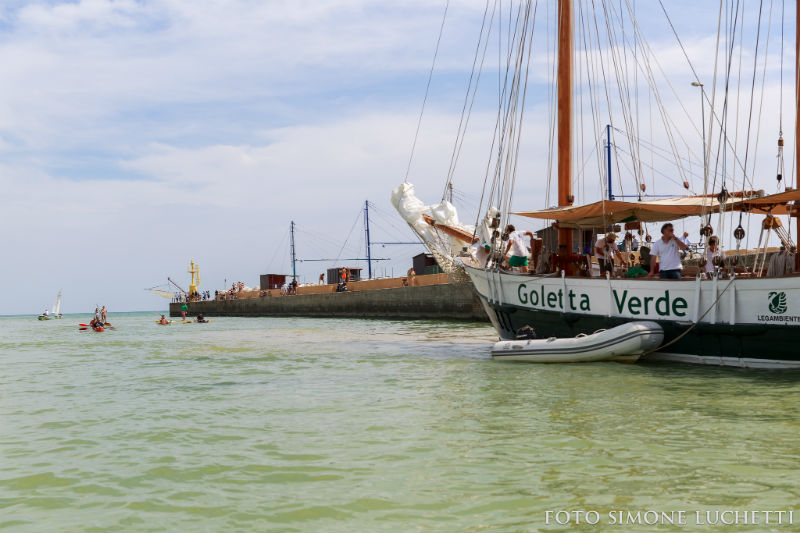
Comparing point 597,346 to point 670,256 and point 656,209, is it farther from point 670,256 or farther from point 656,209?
point 656,209

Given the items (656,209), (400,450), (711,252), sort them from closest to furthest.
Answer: (400,450) < (711,252) < (656,209)

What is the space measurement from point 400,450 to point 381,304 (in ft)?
139

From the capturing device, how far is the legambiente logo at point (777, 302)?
41.4 ft

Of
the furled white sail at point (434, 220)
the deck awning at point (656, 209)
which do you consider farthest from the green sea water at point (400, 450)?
the furled white sail at point (434, 220)

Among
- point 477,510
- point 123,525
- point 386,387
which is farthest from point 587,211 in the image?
point 123,525

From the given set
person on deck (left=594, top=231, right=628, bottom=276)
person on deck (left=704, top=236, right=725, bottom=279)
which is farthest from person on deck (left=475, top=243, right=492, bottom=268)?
person on deck (left=704, top=236, right=725, bottom=279)

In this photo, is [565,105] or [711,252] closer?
[711,252]

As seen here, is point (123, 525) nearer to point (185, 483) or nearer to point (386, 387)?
point (185, 483)

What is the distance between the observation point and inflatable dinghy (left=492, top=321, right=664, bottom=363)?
47.1ft

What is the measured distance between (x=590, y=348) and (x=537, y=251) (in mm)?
4209

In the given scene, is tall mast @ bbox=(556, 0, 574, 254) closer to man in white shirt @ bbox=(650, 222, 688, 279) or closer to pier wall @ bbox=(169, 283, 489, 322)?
man in white shirt @ bbox=(650, 222, 688, 279)

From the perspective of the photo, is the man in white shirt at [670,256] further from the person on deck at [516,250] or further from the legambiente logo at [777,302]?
the person on deck at [516,250]

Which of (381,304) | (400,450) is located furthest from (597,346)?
(381,304)

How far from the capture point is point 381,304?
164ft
